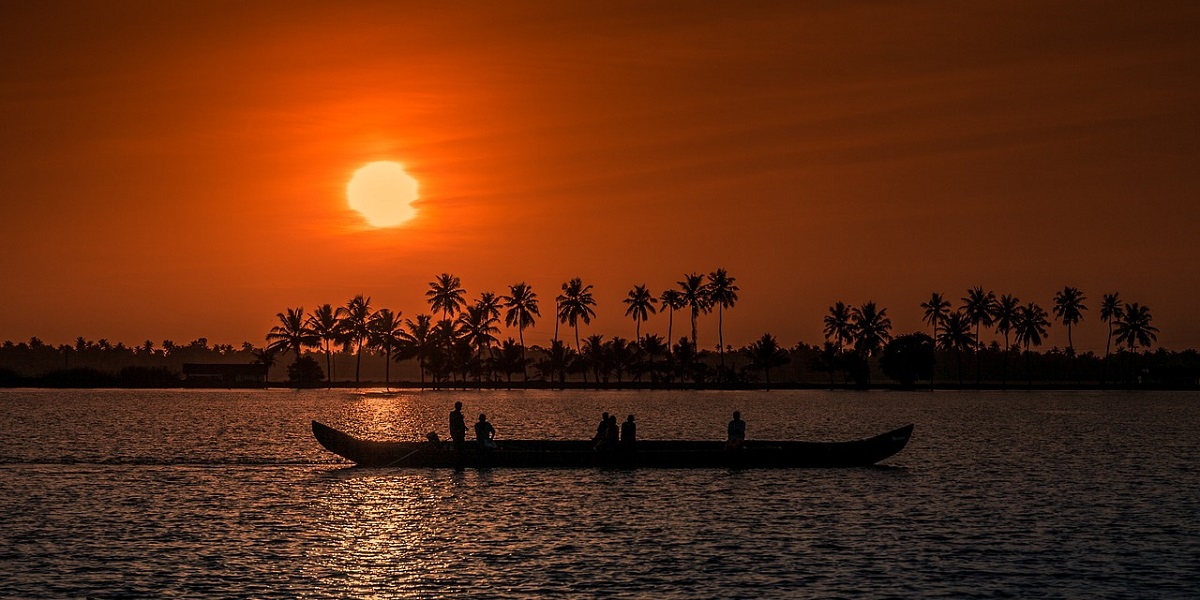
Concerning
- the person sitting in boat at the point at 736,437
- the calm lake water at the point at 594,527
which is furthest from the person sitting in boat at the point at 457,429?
the person sitting in boat at the point at 736,437

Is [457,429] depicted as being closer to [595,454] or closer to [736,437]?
[595,454]

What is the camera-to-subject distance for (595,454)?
5400cm

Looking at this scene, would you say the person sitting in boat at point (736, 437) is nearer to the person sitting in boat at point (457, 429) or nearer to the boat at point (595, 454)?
the boat at point (595, 454)

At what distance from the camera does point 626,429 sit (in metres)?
53.9

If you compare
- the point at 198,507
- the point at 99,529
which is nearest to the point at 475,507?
the point at 198,507

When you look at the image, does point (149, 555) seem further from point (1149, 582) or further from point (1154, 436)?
point (1154, 436)

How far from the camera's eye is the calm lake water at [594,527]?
30.0m

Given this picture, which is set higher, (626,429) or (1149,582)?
(626,429)

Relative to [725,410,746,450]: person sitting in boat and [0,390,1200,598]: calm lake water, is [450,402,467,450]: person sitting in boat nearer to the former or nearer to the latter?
[0,390,1200,598]: calm lake water

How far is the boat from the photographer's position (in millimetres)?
54000

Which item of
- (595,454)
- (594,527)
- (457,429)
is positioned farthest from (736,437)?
(594,527)

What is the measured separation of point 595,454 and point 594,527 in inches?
585

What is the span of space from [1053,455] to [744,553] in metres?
44.5

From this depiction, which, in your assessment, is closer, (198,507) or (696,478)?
(198,507)
